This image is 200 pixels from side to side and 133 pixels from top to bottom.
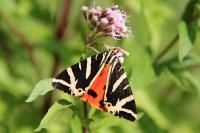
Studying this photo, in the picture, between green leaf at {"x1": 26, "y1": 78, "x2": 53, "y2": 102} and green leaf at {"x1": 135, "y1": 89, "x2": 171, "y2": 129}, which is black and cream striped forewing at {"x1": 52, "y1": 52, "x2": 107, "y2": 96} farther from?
green leaf at {"x1": 135, "y1": 89, "x2": 171, "y2": 129}

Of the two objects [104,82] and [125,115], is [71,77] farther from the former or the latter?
[125,115]

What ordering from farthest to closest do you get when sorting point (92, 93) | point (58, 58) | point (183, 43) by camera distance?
point (58, 58)
point (183, 43)
point (92, 93)

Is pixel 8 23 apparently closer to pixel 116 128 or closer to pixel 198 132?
pixel 116 128

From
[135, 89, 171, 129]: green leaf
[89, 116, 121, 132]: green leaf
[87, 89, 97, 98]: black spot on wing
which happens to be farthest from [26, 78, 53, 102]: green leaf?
[135, 89, 171, 129]: green leaf

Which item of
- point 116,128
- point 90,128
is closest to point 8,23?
point 116,128

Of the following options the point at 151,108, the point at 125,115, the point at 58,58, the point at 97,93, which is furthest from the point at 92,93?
the point at 151,108

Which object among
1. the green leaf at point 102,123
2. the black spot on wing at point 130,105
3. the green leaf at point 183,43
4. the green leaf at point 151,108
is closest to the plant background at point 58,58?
the green leaf at point 151,108

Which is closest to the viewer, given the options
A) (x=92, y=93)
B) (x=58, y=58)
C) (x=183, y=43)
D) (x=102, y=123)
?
(x=92, y=93)
